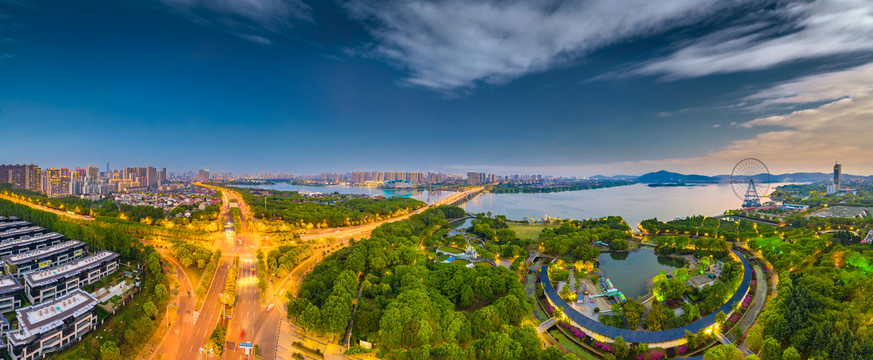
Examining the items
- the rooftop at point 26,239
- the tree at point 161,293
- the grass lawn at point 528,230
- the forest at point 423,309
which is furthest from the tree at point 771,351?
the rooftop at point 26,239

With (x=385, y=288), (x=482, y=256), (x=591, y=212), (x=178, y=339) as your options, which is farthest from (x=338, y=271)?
(x=591, y=212)

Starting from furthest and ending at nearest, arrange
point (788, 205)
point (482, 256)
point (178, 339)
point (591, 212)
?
point (591, 212) < point (788, 205) < point (482, 256) < point (178, 339)

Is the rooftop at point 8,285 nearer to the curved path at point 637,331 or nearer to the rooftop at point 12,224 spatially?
the rooftop at point 12,224

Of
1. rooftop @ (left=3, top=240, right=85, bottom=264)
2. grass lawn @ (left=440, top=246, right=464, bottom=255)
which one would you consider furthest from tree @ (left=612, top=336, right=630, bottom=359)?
rooftop @ (left=3, top=240, right=85, bottom=264)

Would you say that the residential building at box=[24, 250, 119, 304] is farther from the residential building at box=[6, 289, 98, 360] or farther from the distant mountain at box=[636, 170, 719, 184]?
the distant mountain at box=[636, 170, 719, 184]

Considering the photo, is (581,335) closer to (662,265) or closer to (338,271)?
(338,271)

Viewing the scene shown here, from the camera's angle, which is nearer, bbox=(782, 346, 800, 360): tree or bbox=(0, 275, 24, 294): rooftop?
bbox=(782, 346, 800, 360): tree

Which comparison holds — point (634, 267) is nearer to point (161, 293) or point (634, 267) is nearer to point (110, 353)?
point (110, 353)
